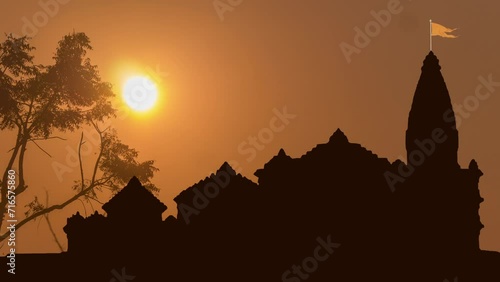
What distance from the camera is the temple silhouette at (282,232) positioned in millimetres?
28719

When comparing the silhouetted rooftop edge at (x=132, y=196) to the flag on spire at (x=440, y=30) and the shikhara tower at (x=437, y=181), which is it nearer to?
the shikhara tower at (x=437, y=181)

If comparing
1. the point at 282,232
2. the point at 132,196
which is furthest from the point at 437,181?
the point at 132,196

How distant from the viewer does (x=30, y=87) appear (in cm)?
4756

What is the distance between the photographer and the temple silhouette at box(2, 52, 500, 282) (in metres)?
28.7

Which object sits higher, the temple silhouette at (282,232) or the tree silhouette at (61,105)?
the tree silhouette at (61,105)

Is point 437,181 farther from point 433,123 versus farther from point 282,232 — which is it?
point 282,232

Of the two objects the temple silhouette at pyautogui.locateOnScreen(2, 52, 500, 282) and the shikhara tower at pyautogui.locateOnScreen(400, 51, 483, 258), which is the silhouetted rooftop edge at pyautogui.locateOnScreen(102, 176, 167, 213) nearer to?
the temple silhouette at pyautogui.locateOnScreen(2, 52, 500, 282)

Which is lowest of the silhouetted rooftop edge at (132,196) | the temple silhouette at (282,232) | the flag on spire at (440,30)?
the temple silhouette at (282,232)

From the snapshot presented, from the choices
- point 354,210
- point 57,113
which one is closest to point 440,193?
point 354,210

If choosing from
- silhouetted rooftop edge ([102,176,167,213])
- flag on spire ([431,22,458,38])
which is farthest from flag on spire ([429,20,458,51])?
silhouetted rooftop edge ([102,176,167,213])

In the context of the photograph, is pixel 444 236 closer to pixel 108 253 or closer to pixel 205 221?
pixel 205 221

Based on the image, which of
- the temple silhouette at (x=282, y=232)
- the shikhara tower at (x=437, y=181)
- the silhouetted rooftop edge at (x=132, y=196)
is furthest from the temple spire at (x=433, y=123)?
the silhouetted rooftop edge at (x=132, y=196)

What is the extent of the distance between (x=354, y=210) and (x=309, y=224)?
1.88 m

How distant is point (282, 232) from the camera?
29.7 meters
